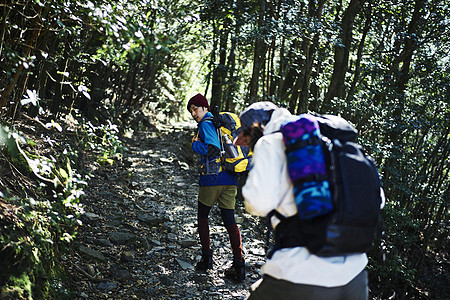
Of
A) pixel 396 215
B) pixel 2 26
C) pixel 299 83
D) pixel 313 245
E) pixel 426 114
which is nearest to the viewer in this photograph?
pixel 313 245

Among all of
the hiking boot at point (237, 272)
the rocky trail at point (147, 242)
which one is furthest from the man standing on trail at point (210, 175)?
the rocky trail at point (147, 242)

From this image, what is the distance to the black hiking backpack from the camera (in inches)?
85.3

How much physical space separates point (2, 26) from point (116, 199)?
4.74 m

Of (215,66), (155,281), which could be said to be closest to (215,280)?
(155,281)

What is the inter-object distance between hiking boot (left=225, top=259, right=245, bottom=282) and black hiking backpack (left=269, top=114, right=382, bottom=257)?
3136 millimetres

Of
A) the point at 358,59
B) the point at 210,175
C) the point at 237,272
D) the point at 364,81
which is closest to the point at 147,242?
the point at 237,272

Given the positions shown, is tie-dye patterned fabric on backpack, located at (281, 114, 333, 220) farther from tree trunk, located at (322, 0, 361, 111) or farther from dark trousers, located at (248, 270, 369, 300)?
tree trunk, located at (322, 0, 361, 111)

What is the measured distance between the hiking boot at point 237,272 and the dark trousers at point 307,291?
2.81 metres

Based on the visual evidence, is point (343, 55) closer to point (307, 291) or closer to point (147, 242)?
point (147, 242)

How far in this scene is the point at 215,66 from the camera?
13.8 m

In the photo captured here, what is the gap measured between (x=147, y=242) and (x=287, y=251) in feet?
13.5

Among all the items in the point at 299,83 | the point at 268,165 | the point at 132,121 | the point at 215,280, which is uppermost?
the point at 299,83

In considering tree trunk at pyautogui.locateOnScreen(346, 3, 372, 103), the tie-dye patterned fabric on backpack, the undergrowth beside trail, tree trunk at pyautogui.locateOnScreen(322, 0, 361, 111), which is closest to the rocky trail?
the undergrowth beside trail

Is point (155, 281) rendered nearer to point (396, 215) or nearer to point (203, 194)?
point (203, 194)
